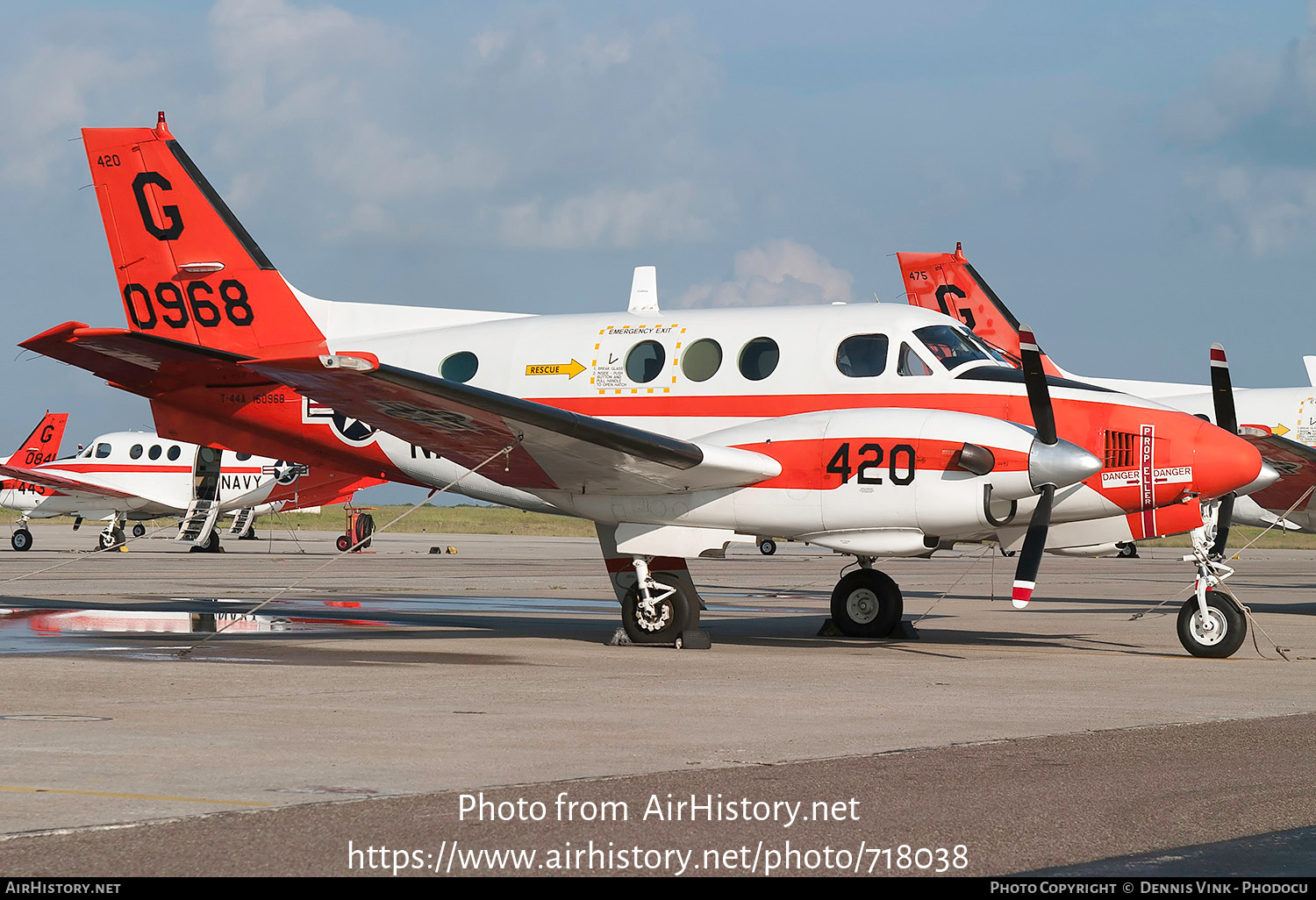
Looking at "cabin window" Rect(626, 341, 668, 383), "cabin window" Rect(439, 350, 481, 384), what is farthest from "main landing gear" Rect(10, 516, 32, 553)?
"cabin window" Rect(626, 341, 668, 383)

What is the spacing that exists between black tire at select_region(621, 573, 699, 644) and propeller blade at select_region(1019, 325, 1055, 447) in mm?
4013

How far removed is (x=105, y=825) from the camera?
5457 millimetres

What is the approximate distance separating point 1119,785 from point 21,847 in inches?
198

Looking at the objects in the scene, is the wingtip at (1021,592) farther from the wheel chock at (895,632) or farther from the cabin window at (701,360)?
the cabin window at (701,360)

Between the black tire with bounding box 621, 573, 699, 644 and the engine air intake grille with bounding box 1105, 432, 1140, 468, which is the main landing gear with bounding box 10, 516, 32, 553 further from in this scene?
the engine air intake grille with bounding box 1105, 432, 1140, 468

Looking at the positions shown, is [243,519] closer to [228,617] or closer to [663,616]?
[228,617]

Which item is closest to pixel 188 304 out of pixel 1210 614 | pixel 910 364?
pixel 910 364

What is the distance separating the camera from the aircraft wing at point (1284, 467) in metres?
17.9

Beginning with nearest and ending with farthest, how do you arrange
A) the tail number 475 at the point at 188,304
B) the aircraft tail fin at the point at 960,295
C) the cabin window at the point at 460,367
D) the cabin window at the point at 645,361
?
the cabin window at the point at 645,361, the cabin window at the point at 460,367, the tail number 475 at the point at 188,304, the aircraft tail fin at the point at 960,295

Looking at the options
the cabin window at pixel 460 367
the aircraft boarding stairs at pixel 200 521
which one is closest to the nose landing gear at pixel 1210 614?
the cabin window at pixel 460 367

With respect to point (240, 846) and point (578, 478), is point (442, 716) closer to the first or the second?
point (240, 846)

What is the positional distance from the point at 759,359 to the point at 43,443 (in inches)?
1749

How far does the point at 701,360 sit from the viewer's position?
15258mm

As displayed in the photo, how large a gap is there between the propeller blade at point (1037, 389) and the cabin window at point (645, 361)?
13.5 ft
